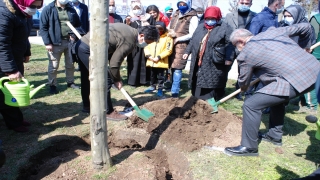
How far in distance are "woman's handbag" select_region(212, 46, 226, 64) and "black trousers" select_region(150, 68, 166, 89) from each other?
1.69 metres

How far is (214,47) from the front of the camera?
15.2ft

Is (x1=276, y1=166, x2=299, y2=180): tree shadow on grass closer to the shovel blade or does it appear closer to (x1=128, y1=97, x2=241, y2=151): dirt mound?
(x1=128, y1=97, x2=241, y2=151): dirt mound

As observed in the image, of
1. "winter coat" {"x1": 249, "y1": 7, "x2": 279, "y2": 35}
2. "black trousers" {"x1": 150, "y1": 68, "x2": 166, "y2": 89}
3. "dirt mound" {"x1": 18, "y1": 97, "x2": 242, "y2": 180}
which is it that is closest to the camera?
"dirt mound" {"x1": 18, "y1": 97, "x2": 242, "y2": 180}

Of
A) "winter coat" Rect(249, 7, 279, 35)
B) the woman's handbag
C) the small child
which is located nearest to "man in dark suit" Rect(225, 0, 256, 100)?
"winter coat" Rect(249, 7, 279, 35)

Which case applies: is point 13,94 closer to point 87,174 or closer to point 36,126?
point 36,126

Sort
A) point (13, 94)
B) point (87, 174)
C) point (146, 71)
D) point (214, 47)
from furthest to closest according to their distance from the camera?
point (146, 71), point (214, 47), point (13, 94), point (87, 174)

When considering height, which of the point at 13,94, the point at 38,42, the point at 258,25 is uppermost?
the point at 258,25

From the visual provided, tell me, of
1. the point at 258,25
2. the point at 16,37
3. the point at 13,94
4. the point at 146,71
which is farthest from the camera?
the point at 146,71

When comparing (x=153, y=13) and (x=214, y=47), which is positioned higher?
(x=153, y=13)

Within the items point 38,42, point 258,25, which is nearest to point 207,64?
point 258,25

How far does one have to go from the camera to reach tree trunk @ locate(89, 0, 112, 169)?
7.84 ft

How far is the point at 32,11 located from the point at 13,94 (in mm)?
1092

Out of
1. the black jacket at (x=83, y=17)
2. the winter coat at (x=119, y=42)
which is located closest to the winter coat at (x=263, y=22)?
the winter coat at (x=119, y=42)

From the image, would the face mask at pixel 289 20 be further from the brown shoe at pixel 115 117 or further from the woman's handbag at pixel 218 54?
the brown shoe at pixel 115 117
